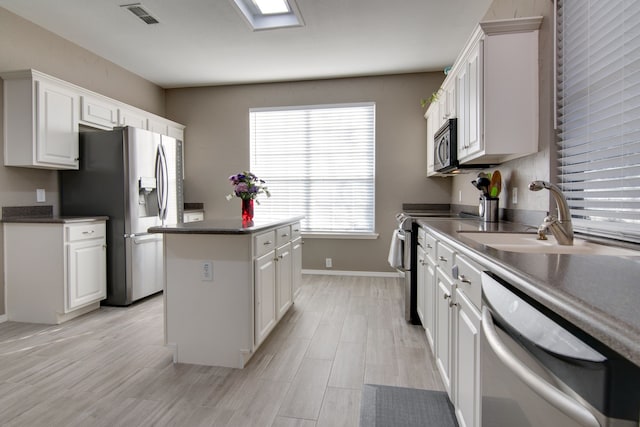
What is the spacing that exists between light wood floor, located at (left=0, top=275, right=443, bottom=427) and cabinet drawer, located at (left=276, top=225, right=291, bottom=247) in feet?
2.41

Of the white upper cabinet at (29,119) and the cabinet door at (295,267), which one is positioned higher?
the white upper cabinet at (29,119)

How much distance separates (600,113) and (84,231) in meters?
3.94

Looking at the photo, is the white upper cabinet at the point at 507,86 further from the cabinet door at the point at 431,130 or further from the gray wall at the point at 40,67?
the gray wall at the point at 40,67

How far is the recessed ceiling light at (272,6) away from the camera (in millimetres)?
3072

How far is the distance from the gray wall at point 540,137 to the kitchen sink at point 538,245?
433 mm

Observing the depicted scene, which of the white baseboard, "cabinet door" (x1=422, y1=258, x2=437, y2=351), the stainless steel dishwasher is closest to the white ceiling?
"cabinet door" (x1=422, y1=258, x2=437, y2=351)

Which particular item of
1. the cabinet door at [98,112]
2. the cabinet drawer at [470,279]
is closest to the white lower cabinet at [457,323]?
the cabinet drawer at [470,279]

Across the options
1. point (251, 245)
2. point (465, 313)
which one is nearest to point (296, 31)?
point (251, 245)

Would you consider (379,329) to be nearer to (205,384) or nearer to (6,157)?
(205,384)

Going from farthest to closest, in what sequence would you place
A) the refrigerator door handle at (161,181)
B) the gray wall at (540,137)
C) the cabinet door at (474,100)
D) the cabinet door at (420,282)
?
1. the refrigerator door handle at (161,181)
2. the cabinet door at (420,282)
3. the cabinet door at (474,100)
4. the gray wall at (540,137)

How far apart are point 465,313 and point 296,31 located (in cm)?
314

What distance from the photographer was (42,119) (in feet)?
9.86

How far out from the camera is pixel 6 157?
2.99m

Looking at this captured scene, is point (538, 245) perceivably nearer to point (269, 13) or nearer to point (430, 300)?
point (430, 300)
